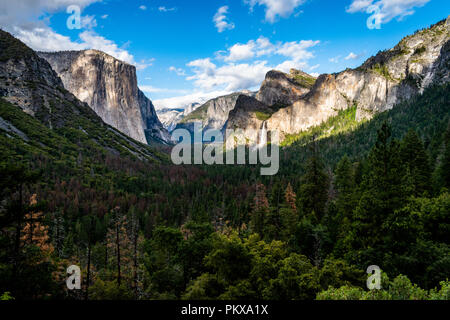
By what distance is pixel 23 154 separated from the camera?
107 m

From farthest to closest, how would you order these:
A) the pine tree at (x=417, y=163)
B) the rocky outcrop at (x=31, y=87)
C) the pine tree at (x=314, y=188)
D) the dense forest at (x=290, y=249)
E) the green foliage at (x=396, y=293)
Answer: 1. the rocky outcrop at (x=31, y=87)
2. the pine tree at (x=314, y=188)
3. the pine tree at (x=417, y=163)
4. the dense forest at (x=290, y=249)
5. the green foliage at (x=396, y=293)

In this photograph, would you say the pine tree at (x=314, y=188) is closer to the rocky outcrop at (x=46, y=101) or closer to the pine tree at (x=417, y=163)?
the pine tree at (x=417, y=163)

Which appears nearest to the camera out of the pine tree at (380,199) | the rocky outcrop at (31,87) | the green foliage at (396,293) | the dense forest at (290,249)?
the green foliage at (396,293)

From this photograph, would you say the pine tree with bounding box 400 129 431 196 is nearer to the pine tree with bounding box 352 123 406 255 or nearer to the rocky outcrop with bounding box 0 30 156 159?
the pine tree with bounding box 352 123 406 255

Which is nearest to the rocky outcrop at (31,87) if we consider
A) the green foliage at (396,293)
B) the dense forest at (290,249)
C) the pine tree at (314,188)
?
the dense forest at (290,249)

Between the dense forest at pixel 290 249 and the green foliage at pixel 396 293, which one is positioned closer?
the green foliage at pixel 396 293

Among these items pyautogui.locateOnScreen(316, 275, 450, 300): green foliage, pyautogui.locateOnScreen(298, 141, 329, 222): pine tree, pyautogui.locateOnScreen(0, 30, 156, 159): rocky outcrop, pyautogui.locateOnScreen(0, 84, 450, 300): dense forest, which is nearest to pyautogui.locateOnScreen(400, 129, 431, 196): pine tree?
pyautogui.locateOnScreen(0, 84, 450, 300): dense forest

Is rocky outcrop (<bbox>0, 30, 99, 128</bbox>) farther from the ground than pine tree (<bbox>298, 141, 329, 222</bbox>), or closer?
farther from the ground

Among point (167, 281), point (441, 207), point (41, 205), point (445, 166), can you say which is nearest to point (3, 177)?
point (41, 205)

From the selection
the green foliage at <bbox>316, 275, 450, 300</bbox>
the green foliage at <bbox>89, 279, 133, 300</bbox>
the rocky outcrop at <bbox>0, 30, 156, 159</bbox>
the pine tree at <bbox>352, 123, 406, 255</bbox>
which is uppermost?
the rocky outcrop at <bbox>0, 30, 156, 159</bbox>

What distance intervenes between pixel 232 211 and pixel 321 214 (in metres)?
43.3

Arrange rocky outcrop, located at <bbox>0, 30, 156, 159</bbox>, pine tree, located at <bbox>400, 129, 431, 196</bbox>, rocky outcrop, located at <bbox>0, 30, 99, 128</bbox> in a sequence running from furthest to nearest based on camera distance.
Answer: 1. rocky outcrop, located at <bbox>0, 30, 99, 128</bbox>
2. rocky outcrop, located at <bbox>0, 30, 156, 159</bbox>
3. pine tree, located at <bbox>400, 129, 431, 196</bbox>

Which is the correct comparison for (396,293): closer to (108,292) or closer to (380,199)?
(380,199)

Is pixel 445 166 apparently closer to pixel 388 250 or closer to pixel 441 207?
pixel 441 207
